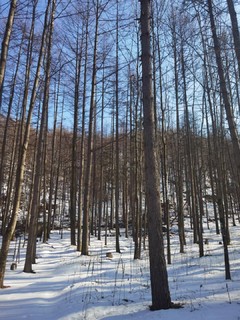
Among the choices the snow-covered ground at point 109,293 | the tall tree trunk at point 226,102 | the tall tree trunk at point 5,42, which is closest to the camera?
the snow-covered ground at point 109,293

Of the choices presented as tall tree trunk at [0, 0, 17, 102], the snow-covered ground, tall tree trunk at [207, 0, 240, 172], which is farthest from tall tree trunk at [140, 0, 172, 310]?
tall tree trunk at [0, 0, 17, 102]

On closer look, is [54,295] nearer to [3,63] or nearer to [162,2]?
[3,63]

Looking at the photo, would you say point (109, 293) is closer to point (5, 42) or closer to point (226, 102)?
point (226, 102)

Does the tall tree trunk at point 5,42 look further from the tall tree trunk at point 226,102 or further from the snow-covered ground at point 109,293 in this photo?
the tall tree trunk at point 226,102

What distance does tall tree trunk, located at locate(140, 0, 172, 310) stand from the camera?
14.7ft

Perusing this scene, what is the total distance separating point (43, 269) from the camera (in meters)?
8.90

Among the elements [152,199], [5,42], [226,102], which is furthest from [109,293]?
[5,42]

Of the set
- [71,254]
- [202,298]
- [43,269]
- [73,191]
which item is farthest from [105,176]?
[202,298]

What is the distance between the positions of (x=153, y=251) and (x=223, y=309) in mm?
1332

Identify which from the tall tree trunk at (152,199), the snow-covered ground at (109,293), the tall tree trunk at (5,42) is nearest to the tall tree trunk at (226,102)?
the tall tree trunk at (152,199)

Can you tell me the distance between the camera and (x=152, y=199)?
15.6 feet

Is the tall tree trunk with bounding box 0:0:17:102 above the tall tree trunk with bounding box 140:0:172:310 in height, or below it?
above

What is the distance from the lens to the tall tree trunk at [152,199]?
14.7 ft

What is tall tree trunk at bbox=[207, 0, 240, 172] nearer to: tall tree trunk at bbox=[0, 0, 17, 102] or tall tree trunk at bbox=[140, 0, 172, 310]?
tall tree trunk at bbox=[140, 0, 172, 310]
